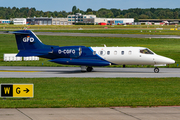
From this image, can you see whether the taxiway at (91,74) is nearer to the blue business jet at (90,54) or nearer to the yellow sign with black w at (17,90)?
the blue business jet at (90,54)

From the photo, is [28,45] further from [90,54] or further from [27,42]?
[90,54]

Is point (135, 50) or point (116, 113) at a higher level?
point (135, 50)

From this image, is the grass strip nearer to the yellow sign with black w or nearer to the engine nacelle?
the yellow sign with black w

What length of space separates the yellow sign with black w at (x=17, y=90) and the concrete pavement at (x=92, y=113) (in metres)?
1.97

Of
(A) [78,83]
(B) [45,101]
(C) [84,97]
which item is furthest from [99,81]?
(B) [45,101]

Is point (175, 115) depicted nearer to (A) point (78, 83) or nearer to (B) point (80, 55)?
(A) point (78, 83)

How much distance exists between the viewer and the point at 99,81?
1164 inches

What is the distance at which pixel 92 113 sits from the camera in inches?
669

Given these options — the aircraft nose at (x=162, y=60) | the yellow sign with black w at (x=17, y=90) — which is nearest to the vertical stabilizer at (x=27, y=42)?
the aircraft nose at (x=162, y=60)

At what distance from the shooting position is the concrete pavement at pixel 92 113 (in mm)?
16000

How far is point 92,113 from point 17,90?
5.13 meters

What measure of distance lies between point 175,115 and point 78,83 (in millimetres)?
12723

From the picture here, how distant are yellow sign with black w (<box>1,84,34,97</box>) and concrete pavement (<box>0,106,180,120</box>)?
197cm

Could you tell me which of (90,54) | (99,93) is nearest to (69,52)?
(90,54)
